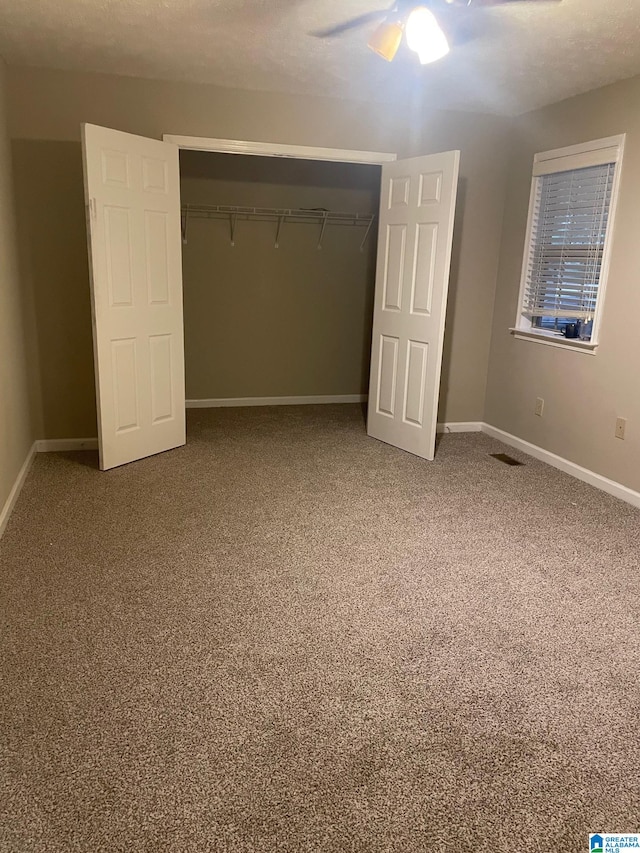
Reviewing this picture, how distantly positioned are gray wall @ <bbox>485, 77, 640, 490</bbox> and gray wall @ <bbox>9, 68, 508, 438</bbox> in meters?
0.26

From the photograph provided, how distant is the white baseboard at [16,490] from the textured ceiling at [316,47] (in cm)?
236

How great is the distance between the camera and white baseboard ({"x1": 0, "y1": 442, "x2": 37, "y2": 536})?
3.21m

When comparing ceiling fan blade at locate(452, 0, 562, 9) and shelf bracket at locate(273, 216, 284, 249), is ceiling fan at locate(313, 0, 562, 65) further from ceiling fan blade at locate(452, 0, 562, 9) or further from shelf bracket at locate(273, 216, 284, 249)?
shelf bracket at locate(273, 216, 284, 249)

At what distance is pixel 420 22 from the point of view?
8.84 ft

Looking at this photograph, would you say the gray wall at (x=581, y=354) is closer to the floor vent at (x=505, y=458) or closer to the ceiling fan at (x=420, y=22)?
the floor vent at (x=505, y=458)

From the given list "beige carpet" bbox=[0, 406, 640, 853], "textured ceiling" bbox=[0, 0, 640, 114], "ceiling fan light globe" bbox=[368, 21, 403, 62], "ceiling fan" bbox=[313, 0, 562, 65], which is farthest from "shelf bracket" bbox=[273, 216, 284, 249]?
"ceiling fan light globe" bbox=[368, 21, 403, 62]

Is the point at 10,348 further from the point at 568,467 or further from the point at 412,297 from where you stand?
the point at 568,467

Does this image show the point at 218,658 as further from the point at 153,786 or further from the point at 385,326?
the point at 385,326

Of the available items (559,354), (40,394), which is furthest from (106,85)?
(559,354)

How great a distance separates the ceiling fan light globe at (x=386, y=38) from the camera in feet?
8.94

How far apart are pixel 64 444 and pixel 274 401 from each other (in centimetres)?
209

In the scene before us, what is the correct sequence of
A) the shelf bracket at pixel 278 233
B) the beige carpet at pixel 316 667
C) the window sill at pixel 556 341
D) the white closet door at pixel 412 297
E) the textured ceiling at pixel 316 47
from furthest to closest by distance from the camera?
the shelf bracket at pixel 278 233
the white closet door at pixel 412 297
the window sill at pixel 556 341
the textured ceiling at pixel 316 47
the beige carpet at pixel 316 667

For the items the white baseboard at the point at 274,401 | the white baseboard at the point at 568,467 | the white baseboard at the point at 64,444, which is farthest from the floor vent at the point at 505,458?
the white baseboard at the point at 64,444

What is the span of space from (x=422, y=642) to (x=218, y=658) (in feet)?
2.44
